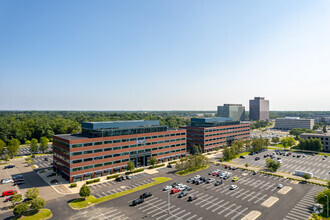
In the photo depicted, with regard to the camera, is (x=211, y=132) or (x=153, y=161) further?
(x=211, y=132)

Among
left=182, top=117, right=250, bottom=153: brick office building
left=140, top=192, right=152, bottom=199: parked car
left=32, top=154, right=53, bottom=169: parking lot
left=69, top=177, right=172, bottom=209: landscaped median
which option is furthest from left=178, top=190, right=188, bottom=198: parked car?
left=32, top=154, right=53, bottom=169: parking lot

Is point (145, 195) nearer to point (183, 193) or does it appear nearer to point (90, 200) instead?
point (183, 193)

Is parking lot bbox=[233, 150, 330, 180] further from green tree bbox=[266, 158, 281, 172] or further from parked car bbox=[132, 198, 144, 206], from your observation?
parked car bbox=[132, 198, 144, 206]

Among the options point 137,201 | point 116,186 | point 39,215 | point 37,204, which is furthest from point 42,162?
point 137,201

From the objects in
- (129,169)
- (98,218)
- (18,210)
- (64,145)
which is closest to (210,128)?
(129,169)

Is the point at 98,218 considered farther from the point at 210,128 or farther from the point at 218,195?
the point at 210,128

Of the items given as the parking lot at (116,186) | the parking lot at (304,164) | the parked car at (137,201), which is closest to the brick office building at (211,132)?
the parking lot at (304,164)
